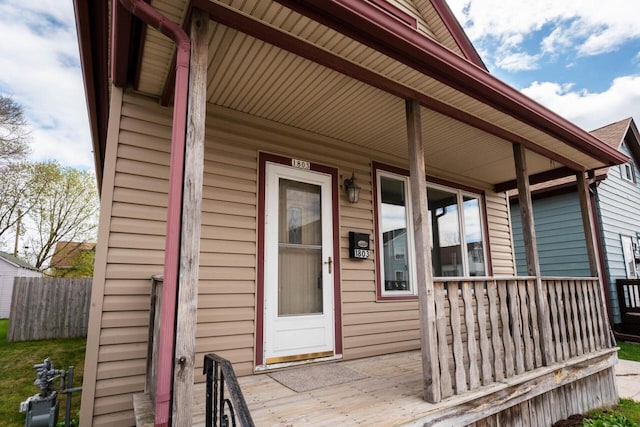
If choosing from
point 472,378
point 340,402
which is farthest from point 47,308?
point 472,378

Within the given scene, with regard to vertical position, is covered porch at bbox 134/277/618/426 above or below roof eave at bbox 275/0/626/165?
below

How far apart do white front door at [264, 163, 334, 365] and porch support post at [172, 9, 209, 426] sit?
1646 mm

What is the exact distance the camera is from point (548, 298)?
3734 millimetres

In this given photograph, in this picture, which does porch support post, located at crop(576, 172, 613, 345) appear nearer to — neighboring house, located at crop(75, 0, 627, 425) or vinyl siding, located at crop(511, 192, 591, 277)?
neighboring house, located at crop(75, 0, 627, 425)

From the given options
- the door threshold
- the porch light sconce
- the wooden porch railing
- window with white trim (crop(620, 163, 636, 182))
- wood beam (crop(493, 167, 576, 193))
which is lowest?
the door threshold

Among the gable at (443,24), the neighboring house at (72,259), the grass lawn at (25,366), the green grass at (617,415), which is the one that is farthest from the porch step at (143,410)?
the neighboring house at (72,259)

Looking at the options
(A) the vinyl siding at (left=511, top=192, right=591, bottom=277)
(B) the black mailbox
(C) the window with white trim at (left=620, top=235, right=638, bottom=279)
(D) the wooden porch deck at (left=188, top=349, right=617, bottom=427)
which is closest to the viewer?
(D) the wooden porch deck at (left=188, top=349, right=617, bottom=427)

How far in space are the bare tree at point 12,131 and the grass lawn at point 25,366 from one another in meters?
7.86

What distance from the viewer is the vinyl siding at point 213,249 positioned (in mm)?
2633

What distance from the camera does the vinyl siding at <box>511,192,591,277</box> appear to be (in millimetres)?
8281

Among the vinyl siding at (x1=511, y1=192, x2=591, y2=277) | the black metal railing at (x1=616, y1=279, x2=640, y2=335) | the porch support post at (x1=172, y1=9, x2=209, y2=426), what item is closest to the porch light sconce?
the porch support post at (x1=172, y1=9, x2=209, y2=426)

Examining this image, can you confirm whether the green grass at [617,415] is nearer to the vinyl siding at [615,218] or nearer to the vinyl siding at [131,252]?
the vinyl siding at [131,252]

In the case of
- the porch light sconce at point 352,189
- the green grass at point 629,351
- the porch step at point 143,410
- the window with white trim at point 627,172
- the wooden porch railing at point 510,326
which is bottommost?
the green grass at point 629,351

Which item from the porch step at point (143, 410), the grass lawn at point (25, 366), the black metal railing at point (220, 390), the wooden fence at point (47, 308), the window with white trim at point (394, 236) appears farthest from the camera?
the wooden fence at point (47, 308)
